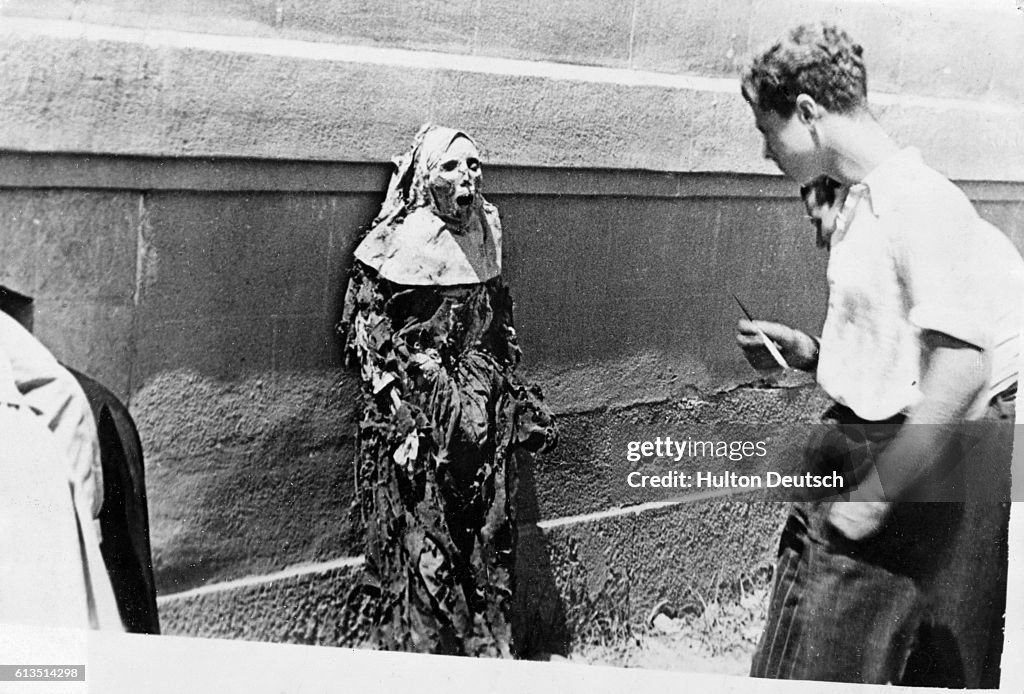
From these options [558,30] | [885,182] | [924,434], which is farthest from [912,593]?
Answer: [558,30]

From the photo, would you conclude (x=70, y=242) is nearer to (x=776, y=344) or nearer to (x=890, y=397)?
(x=776, y=344)

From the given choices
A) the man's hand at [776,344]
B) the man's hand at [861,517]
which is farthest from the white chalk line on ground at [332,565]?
the man's hand at [776,344]

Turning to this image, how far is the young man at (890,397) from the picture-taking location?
4.10m

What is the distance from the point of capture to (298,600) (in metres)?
4.11

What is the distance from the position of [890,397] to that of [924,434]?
19cm

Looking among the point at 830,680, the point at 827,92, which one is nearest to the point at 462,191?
the point at 827,92

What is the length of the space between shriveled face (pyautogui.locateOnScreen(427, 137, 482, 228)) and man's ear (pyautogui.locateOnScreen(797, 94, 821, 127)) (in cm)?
120

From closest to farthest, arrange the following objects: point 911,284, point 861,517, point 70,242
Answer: point 70,242
point 911,284
point 861,517

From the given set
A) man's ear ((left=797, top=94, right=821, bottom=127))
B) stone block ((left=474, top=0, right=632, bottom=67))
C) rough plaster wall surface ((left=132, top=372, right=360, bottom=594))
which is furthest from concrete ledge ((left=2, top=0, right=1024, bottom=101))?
rough plaster wall surface ((left=132, top=372, right=360, bottom=594))

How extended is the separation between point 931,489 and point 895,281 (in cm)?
79

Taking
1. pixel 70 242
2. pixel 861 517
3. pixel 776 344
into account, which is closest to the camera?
pixel 70 242

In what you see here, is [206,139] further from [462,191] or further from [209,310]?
[462,191]

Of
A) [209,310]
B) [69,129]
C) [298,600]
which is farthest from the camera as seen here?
[298,600]

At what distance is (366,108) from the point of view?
3.91 metres
